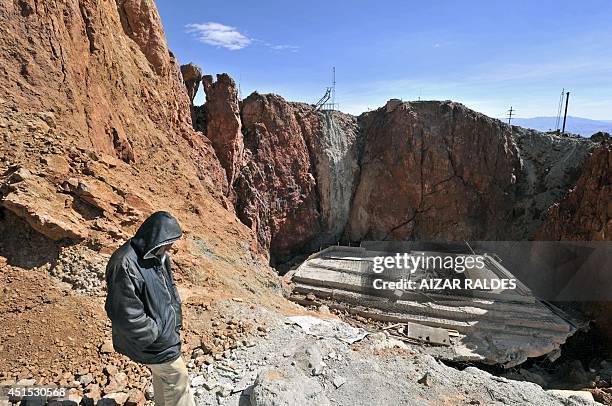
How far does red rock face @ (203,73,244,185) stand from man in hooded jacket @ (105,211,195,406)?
42.9ft

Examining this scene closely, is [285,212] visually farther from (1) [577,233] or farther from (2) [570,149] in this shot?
(2) [570,149]

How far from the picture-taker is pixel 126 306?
235 centimetres

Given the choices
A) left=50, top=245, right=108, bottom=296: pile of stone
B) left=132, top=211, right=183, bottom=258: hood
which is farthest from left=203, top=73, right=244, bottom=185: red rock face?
left=132, top=211, right=183, bottom=258: hood

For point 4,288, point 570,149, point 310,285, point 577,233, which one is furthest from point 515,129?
point 4,288

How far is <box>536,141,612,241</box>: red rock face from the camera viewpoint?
13.6 m

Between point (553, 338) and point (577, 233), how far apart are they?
5864 millimetres

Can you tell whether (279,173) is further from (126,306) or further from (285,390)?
(126,306)

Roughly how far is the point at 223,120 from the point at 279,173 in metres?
5.02

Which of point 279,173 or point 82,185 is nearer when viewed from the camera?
point 82,185

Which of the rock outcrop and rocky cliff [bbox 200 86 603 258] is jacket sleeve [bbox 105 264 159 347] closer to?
rocky cliff [bbox 200 86 603 258]

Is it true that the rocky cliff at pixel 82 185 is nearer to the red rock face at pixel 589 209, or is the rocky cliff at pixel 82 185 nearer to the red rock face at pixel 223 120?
the red rock face at pixel 223 120

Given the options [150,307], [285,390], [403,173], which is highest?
[403,173]

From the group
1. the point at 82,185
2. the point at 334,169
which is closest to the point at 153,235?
the point at 82,185

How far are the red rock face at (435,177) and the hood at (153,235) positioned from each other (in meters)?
20.3
